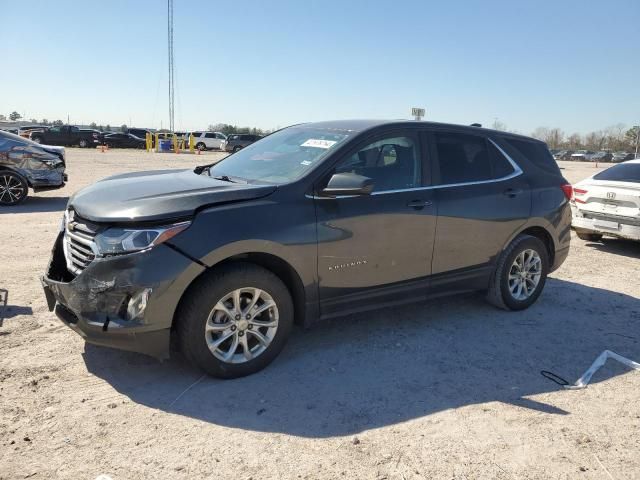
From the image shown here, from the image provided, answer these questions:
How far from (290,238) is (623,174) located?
7.37 metres

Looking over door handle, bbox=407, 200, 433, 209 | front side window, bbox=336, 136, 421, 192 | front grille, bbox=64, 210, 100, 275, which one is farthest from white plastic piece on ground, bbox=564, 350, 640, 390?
front grille, bbox=64, 210, 100, 275

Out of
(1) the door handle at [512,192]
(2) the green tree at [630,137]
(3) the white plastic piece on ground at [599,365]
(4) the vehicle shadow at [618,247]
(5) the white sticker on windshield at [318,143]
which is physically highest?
(2) the green tree at [630,137]

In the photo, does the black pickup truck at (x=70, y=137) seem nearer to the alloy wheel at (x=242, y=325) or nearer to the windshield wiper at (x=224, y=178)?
the windshield wiper at (x=224, y=178)

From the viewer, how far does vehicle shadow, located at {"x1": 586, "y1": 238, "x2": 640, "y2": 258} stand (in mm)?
8673

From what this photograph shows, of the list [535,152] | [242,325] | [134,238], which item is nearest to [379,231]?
[242,325]

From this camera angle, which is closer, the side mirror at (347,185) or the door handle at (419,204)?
the side mirror at (347,185)

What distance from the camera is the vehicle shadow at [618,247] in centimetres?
867

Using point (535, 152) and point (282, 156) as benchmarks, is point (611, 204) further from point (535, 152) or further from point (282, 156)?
point (282, 156)

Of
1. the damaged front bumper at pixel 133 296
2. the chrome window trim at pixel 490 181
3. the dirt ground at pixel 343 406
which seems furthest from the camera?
the chrome window trim at pixel 490 181

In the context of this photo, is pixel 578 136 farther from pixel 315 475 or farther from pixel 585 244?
pixel 315 475

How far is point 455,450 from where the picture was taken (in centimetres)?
304

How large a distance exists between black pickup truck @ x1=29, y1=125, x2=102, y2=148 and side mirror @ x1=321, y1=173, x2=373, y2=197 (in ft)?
140

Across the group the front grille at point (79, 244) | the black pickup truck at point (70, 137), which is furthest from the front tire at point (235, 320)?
the black pickup truck at point (70, 137)

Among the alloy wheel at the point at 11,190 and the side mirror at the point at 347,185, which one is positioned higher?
the side mirror at the point at 347,185
